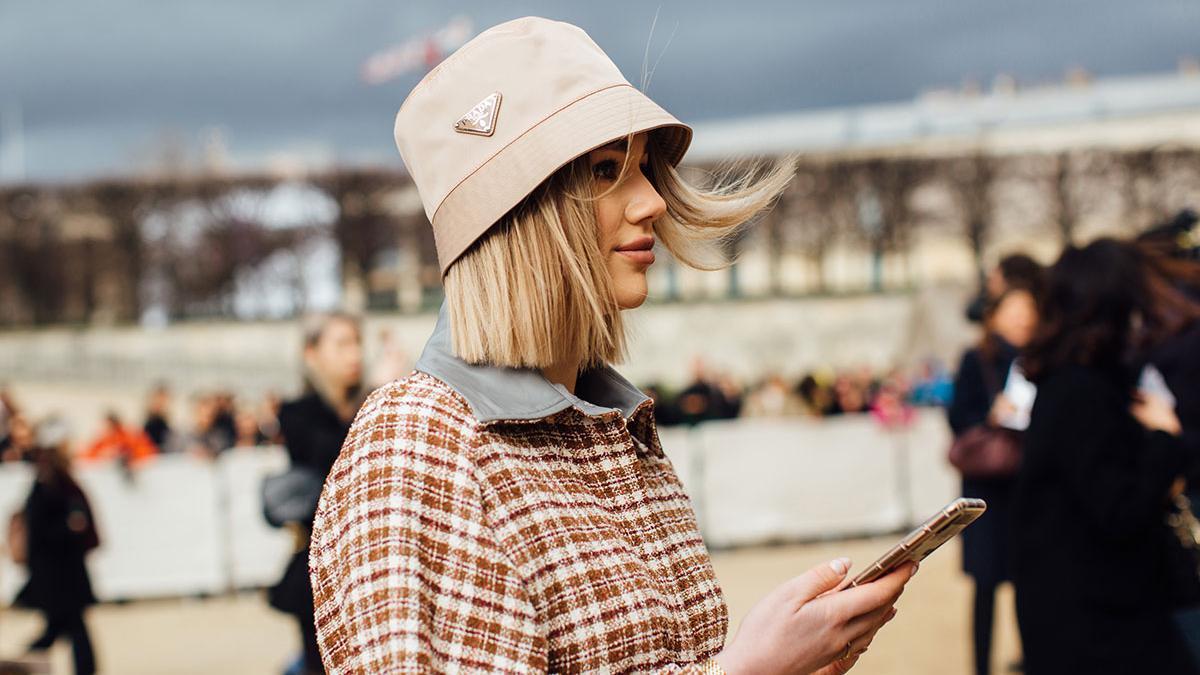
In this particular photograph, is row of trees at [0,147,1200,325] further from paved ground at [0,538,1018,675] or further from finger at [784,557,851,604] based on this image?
finger at [784,557,851,604]

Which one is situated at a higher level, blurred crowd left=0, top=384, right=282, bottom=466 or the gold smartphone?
the gold smartphone

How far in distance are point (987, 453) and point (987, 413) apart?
644 millimetres

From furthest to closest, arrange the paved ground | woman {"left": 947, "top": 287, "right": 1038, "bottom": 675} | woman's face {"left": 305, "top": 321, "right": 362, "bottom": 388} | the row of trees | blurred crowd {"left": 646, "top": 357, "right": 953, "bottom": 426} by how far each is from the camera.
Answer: the row of trees
blurred crowd {"left": 646, "top": 357, "right": 953, "bottom": 426}
the paved ground
woman {"left": 947, "top": 287, "right": 1038, "bottom": 675}
woman's face {"left": 305, "top": 321, "right": 362, "bottom": 388}

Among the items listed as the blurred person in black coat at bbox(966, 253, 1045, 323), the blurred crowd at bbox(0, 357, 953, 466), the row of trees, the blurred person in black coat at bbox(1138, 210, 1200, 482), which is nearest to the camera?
the blurred person in black coat at bbox(1138, 210, 1200, 482)

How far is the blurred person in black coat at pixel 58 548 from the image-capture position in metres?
6.98

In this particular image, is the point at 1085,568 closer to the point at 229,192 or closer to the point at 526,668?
the point at 526,668

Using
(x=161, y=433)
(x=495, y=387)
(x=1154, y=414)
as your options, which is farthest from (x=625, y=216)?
(x=161, y=433)

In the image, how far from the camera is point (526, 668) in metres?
1.53

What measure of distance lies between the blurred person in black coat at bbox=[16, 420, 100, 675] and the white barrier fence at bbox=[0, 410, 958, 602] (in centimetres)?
326

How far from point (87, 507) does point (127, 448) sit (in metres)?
3.76

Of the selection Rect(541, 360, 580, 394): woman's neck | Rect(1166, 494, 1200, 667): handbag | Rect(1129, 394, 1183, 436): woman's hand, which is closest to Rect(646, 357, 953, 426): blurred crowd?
Rect(1129, 394, 1183, 436): woman's hand

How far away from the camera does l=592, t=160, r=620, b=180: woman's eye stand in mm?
1783

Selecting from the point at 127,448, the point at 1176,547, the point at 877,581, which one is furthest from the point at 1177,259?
the point at 127,448

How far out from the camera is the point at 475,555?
155cm
